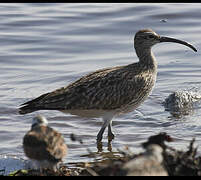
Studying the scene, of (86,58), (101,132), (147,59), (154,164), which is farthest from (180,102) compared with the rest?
(154,164)

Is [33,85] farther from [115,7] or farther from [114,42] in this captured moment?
[115,7]

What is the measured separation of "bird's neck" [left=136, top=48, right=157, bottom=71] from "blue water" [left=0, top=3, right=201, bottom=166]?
3.58 feet

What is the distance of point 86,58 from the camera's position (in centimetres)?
1588

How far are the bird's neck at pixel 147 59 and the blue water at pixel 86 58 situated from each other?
1092 millimetres

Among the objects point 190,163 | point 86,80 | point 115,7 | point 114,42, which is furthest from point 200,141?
point 115,7

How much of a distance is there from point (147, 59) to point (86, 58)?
15.6ft

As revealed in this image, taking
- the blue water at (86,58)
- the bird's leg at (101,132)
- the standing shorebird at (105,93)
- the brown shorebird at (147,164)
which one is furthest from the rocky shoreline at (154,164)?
the blue water at (86,58)

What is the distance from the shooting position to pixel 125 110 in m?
10.9

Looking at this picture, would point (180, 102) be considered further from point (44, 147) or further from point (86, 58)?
point (44, 147)

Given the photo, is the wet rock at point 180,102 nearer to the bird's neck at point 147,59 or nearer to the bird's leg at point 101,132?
the bird's neck at point 147,59

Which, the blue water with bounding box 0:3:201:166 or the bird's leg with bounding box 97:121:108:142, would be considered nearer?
the bird's leg with bounding box 97:121:108:142

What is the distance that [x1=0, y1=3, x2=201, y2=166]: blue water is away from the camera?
11641mm

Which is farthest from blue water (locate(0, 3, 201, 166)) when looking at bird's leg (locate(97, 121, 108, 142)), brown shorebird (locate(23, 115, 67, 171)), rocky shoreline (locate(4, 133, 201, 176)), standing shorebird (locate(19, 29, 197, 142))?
rocky shoreline (locate(4, 133, 201, 176))

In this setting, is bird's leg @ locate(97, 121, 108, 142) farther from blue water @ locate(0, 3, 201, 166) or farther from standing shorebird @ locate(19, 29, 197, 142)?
blue water @ locate(0, 3, 201, 166)
